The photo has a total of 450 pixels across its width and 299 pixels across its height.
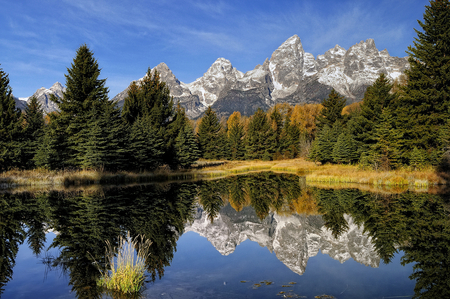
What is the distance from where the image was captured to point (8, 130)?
2962 centimetres


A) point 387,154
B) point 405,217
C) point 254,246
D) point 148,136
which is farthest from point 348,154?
point 254,246

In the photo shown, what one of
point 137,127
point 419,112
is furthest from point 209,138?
point 419,112

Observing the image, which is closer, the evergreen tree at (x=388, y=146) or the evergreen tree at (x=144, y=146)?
the evergreen tree at (x=388, y=146)

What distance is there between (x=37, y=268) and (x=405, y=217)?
1480 centimetres

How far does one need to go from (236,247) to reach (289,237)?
2253 mm

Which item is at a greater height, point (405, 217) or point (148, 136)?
point (148, 136)

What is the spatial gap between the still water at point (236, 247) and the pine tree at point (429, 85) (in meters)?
15.9

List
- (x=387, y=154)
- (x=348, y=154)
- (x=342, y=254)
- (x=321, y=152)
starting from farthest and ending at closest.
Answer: (x=321, y=152), (x=348, y=154), (x=387, y=154), (x=342, y=254)

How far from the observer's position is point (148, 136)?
3472 centimetres

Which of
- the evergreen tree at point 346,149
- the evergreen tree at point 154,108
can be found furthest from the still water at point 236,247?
the evergreen tree at point 346,149

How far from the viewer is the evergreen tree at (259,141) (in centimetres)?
7475

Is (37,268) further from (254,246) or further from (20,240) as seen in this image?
(254,246)

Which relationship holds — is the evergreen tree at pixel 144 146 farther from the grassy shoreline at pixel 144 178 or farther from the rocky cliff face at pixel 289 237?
→ the rocky cliff face at pixel 289 237

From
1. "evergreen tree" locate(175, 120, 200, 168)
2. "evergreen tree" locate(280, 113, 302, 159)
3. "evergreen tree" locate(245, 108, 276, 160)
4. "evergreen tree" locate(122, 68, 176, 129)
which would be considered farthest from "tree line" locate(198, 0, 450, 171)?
"evergreen tree" locate(280, 113, 302, 159)
